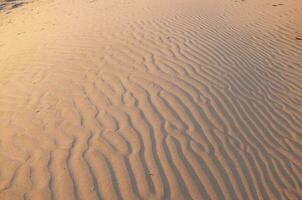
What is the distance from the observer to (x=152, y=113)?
3.94 m

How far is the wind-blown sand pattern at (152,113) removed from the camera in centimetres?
308

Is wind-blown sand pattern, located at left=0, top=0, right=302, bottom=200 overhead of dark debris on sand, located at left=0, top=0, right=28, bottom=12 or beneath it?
overhead

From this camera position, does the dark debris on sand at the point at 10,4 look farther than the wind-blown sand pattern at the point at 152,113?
Yes

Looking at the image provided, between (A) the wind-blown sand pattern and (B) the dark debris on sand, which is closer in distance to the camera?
(A) the wind-blown sand pattern

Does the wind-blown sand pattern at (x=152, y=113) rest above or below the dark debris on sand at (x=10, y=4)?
above

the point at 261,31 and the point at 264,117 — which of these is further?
the point at 261,31

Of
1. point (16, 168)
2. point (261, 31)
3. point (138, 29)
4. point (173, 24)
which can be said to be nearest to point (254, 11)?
point (261, 31)

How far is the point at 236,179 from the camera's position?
311 centimetres

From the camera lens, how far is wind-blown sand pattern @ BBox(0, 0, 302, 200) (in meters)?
3.08

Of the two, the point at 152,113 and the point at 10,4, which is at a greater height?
the point at 152,113

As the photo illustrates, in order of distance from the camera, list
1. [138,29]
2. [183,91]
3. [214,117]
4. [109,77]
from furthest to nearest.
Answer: [138,29], [109,77], [183,91], [214,117]

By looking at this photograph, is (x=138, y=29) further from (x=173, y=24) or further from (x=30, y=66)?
(x=30, y=66)

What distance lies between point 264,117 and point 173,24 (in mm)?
3799

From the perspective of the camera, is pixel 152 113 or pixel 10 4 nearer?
pixel 152 113
